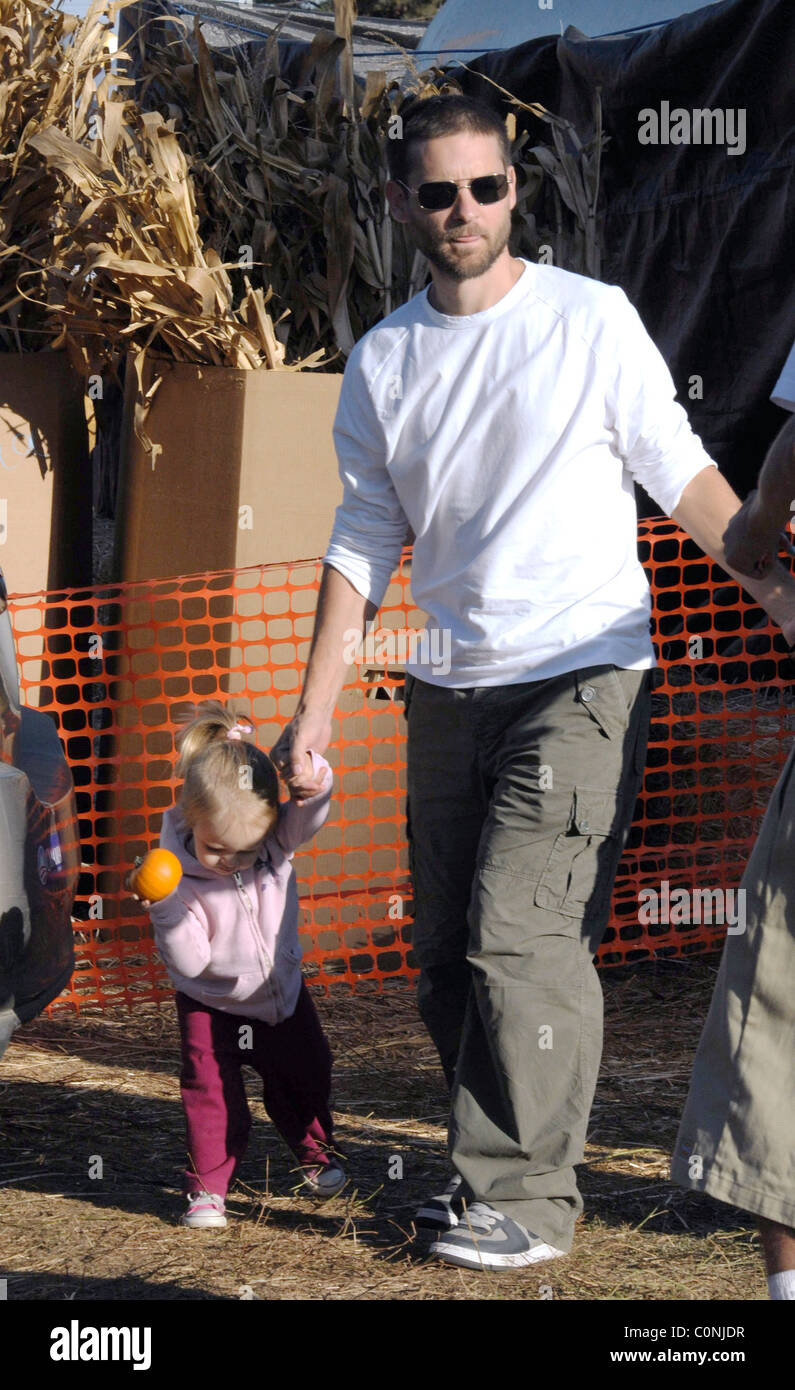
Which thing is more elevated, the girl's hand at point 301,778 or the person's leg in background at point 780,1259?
the girl's hand at point 301,778

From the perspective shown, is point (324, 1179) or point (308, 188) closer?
point (324, 1179)

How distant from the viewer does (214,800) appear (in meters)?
3.05

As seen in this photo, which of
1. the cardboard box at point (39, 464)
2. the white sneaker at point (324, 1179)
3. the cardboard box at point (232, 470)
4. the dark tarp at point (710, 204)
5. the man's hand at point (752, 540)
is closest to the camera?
the man's hand at point (752, 540)

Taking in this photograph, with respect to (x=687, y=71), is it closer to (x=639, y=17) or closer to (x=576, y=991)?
(x=639, y=17)

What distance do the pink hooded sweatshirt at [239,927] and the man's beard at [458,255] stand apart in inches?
41.0

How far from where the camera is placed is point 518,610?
2896 millimetres

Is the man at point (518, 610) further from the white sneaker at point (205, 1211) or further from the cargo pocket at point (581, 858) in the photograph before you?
the white sneaker at point (205, 1211)

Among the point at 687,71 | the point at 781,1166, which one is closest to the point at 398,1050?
the point at 781,1166

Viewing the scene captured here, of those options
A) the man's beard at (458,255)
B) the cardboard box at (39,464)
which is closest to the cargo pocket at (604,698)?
the man's beard at (458,255)

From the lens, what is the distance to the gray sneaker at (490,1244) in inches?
111

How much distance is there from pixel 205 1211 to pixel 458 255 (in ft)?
6.54

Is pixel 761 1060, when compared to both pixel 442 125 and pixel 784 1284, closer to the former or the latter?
pixel 784 1284

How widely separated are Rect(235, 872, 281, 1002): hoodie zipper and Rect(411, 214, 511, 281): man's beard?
129 cm

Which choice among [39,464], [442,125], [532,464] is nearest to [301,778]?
[532,464]
